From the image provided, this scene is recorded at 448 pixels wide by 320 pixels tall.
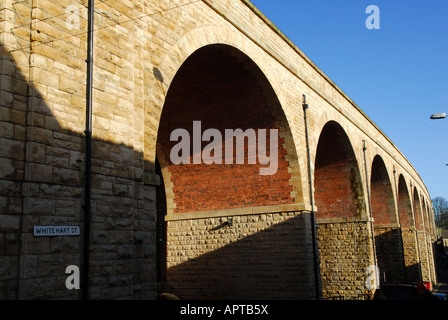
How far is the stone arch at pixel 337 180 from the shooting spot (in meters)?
19.6

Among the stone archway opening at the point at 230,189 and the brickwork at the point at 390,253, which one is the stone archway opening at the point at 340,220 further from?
the brickwork at the point at 390,253

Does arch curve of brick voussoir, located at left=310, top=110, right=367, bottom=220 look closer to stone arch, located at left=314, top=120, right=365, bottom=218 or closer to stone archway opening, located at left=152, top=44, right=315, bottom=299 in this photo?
stone arch, located at left=314, top=120, right=365, bottom=218

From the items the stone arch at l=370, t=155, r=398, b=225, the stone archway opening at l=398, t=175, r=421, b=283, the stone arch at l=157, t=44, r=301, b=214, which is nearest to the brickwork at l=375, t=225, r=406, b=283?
the stone arch at l=370, t=155, r=398, b=225

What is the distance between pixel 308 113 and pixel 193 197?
A: 470 cm

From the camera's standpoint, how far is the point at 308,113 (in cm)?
1512

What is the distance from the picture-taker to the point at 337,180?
20031 millimetres

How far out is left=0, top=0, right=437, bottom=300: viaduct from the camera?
5844mm

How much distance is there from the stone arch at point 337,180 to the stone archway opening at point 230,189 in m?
6.31

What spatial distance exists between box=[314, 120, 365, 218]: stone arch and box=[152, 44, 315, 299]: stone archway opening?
20.7ft

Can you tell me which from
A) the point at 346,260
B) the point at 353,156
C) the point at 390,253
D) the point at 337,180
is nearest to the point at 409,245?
the point at 390,253

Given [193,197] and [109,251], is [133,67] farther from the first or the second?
[193,197]

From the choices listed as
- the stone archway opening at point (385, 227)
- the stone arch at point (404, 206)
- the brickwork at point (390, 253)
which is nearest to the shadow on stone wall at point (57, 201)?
the stone archway opening at point (385, 227)
